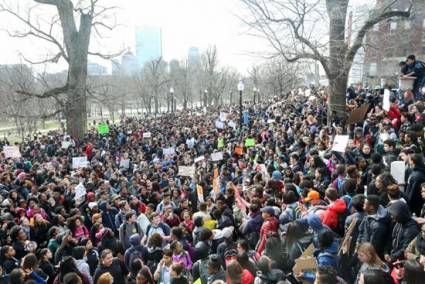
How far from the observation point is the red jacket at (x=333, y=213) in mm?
6086

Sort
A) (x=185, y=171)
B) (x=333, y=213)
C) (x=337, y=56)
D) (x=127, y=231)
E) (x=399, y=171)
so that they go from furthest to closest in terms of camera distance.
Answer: (x=337, y=56) < (x=185, y=171) < (x=127, y=231) < (x=399, y=171) < (x=333, y=213)

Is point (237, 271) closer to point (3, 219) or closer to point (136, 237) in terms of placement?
point (136, 237)

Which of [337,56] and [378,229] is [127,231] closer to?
[378,229]

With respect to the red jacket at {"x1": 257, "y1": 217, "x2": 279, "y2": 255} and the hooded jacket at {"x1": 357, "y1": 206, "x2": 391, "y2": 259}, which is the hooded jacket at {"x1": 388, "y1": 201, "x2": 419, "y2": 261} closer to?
the hooded jacket at {"x1": 357, "y1": 206, "x2": 391, "y2": 259}

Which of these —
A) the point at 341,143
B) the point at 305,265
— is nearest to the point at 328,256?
the point at 305,265

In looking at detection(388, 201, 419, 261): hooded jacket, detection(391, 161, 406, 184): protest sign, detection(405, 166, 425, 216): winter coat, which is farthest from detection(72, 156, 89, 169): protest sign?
detection(388, 201, 419, 261): hooded jacket

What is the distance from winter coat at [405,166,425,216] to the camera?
6438 mm

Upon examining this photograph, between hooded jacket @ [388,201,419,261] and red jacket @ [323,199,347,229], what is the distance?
38.2 inches

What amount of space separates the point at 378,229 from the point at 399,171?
2228 mm

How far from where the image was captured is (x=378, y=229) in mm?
5293

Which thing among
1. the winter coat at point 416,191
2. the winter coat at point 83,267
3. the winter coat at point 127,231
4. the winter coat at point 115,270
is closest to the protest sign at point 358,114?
the winter coat at point 416,191

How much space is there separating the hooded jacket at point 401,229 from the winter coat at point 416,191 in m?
1.46

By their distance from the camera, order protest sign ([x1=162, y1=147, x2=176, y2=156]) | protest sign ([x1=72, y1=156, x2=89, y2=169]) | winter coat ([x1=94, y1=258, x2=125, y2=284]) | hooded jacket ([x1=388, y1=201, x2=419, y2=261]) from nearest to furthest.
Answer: hooded jacket ([x1=388, y1=201, x2=419, y2=261]), winter coat ([x1=94, y1=258, x2=125, y2=284]), protest sign ([x1=72, y1=156, x2=89, y2=169]), protest sign ([x1=162, y1=147, x2=176, y2=156])

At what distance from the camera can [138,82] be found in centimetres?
7319
